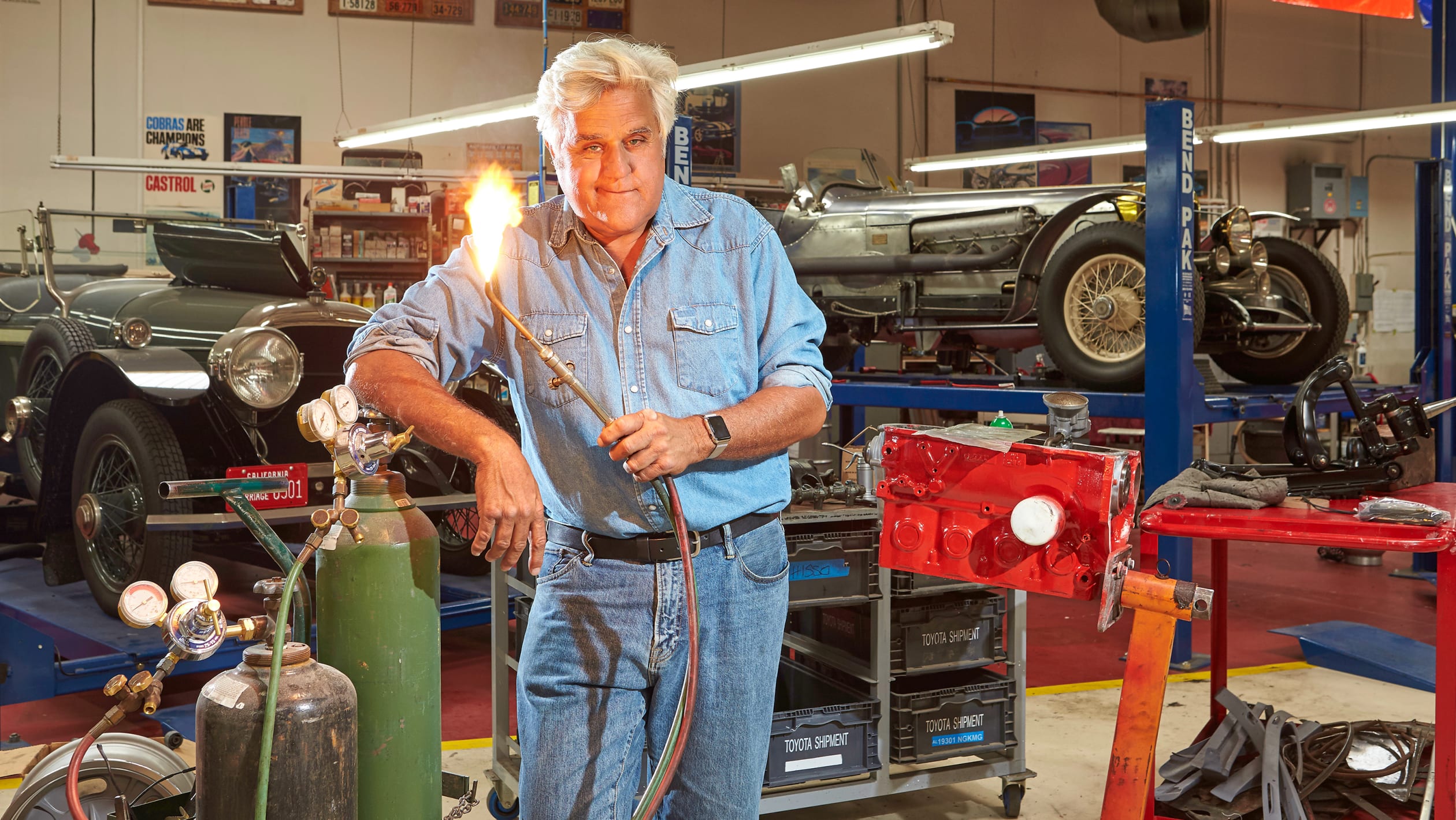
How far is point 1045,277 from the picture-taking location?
17.2ft

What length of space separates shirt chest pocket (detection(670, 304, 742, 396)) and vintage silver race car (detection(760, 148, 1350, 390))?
349 cm

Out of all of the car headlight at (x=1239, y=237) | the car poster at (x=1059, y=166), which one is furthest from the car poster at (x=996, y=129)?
the car headlight at (x=1239, y=237)

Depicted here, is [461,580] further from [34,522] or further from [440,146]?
[440,146]

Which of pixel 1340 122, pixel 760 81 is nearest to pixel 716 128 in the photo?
pixel 760 81

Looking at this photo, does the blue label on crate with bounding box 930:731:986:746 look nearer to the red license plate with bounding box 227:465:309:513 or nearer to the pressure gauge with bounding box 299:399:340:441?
the red license plate with bounding box 227:465:309:513

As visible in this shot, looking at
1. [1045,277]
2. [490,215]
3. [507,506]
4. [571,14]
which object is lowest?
[507,506]

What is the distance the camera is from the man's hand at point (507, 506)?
138 cm

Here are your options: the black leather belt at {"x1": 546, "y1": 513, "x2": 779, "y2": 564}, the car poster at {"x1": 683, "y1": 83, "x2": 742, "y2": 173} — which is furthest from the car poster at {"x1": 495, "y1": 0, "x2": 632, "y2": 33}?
the black leather belt at {"x1": 546, "y1": 513, "x2": 779, "y2": 564}

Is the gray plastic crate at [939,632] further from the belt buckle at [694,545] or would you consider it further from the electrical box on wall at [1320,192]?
the electrical box on wall at [1320,192]

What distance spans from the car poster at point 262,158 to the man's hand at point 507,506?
31.2 ft

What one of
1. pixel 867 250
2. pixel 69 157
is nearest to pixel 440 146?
pixel 69 157

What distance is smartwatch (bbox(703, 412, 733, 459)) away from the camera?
58.7 inches

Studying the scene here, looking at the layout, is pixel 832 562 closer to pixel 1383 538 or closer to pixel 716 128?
pixel 1383 538

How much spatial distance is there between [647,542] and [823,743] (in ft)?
5.27
